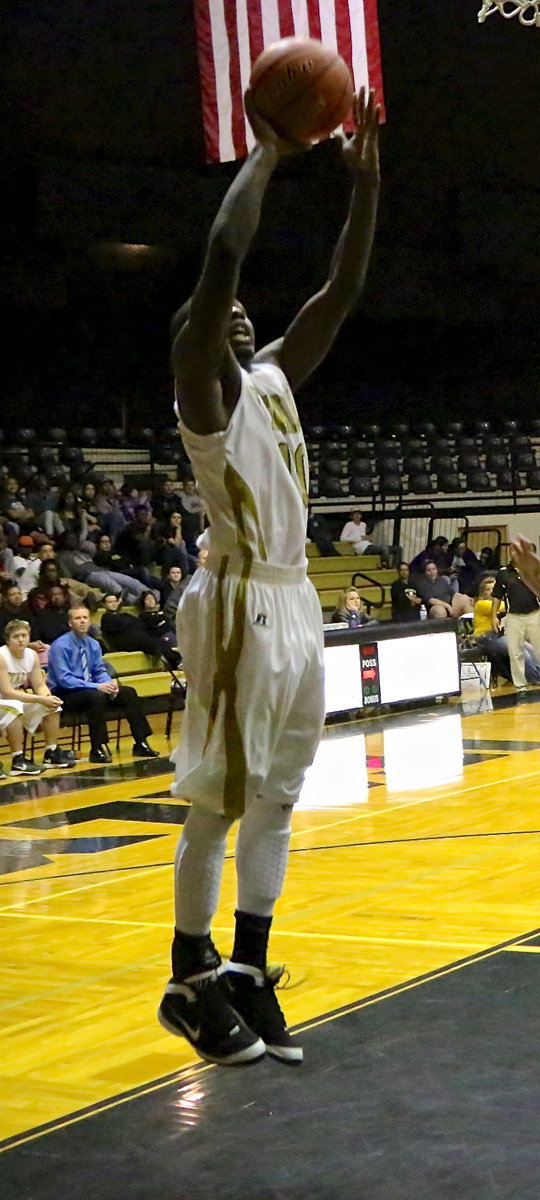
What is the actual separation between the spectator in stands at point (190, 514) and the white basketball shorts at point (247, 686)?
13.7 metres

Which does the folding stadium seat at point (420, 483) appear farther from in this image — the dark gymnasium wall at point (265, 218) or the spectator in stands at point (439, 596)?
the spectator in stands at point (439, 596)

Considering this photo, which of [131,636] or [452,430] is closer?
[131,636]

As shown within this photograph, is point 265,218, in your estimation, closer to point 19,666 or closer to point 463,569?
point 463,569

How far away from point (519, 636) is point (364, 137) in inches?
498

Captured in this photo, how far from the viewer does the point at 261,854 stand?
357 cm

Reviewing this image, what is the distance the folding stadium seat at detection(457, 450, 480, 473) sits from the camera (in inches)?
844

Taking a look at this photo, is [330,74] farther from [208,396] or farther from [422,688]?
[422,688]

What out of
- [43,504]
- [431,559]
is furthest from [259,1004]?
[431,559]

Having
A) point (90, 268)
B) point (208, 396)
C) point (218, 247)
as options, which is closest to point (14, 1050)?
point (208, 396)

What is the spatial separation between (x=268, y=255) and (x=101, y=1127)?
659 inches

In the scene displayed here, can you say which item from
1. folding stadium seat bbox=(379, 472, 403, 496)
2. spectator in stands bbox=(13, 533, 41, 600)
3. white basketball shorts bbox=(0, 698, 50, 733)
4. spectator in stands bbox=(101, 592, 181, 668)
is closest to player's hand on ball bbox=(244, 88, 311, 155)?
white basketball shorts bbox=(0, 698, 50, 733)

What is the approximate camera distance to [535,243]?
21.0 m

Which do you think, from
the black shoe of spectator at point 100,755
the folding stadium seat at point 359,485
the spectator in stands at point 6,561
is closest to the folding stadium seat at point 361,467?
the folding stadium seat at point 359,485

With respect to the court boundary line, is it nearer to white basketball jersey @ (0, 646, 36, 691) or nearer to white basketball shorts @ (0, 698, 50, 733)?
white basketball shorts @ (0, 698, 50, 733)
